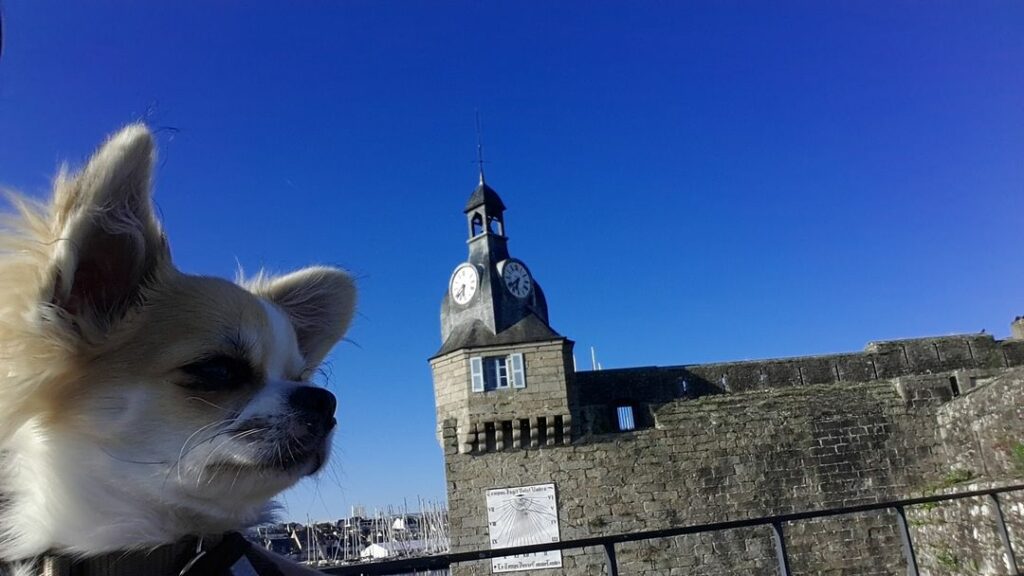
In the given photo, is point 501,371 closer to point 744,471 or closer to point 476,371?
point 476,371

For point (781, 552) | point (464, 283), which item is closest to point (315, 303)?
point (781, 552)

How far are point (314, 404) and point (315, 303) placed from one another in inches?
20.5

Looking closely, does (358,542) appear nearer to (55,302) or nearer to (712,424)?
(712,424)

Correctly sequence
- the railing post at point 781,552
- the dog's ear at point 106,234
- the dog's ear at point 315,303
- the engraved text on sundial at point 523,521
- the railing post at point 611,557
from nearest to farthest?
the dog's ear at point 106,234
the dog's ear at point 315,303
the railing post at point 611,557
the railing post at point 781,552
the engraved text on sundial at point 523,521

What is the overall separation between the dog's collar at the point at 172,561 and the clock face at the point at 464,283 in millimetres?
18471

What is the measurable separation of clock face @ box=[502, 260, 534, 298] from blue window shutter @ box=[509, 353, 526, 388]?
83.5 inches

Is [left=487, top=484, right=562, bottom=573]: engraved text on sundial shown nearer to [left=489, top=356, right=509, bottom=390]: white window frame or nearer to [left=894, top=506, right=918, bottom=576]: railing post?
[left=489, top=356, right=509, bottom=390]: white window frame

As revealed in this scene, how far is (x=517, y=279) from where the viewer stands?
65.0ft

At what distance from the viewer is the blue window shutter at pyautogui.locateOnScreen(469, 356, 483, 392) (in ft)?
58.5

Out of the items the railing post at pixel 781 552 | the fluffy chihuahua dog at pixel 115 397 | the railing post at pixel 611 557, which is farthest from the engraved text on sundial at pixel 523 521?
the fluffy chihuahua dog at pixel 115 397

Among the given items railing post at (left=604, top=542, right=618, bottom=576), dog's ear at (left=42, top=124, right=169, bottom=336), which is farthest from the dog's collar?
railing post at (left=604, top=542, right=618, bottom=576)

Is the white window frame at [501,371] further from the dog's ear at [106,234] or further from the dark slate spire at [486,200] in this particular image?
the dog's ear at [106,234]

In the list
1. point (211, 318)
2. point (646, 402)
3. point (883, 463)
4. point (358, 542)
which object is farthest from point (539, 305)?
point (358, 542)

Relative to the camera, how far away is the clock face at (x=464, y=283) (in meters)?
19.7
